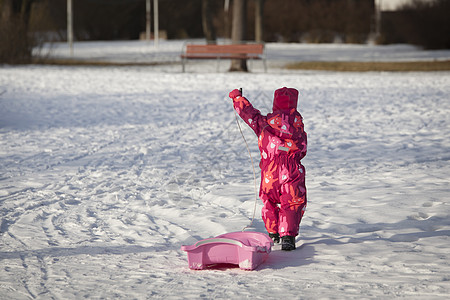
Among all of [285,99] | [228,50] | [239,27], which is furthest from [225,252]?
[239,27]

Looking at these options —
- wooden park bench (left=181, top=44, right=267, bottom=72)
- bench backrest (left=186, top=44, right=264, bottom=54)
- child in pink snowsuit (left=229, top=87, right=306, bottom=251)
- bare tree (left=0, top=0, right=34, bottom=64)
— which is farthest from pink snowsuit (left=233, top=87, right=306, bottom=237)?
bare tree (left=0, top=0, right=34, bottom=64)

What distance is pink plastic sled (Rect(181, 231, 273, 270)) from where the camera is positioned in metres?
4.02

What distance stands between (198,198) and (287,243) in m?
1.70

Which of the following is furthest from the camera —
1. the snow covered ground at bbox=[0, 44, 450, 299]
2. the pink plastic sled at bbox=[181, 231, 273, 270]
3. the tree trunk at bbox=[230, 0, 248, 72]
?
the tree trunk at bbox=[230, 0, 248, 72]

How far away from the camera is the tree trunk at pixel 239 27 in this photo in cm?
2012

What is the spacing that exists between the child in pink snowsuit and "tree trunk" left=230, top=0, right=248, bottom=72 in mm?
15766

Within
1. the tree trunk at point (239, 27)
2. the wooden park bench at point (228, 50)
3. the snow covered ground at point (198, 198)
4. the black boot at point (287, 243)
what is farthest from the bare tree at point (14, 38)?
the black boot at point (287, 243)

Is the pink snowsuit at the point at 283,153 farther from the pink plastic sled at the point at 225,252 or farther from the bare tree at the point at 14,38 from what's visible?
the bare tree at the point at 14,38

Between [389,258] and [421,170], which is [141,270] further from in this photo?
[421,170]

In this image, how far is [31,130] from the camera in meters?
9.46

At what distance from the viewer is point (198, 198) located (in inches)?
236

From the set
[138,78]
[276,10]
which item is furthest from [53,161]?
[276,10]

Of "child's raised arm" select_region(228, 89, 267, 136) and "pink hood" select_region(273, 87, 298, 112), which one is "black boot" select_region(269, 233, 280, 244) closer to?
"child's raised arm" select_region(228, 89, 267, 136)

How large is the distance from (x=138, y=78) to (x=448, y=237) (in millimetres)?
13104
